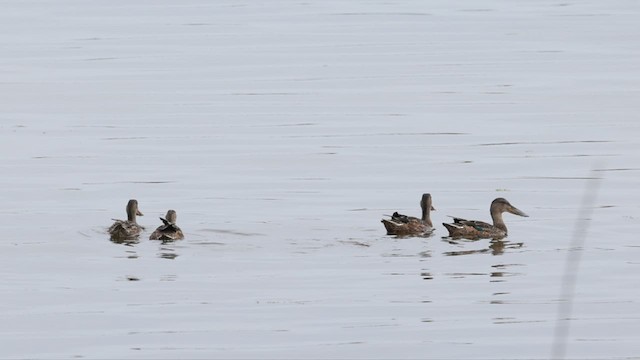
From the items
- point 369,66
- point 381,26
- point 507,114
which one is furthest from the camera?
point 381,26

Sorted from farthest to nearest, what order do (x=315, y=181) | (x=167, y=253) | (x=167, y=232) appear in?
1. (x=315, y=181)
2. (x=167, y=232)
3. (x=167, y=253)

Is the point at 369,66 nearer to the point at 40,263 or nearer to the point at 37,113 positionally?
the point at 37,113

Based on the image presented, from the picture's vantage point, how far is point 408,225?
1596cm

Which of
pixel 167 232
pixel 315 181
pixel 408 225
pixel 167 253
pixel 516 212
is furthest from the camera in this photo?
pixel 315 181

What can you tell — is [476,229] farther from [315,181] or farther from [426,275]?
[315,181]

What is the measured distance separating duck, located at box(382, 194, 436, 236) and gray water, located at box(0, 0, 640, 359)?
138 millimetres

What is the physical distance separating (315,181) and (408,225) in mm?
2971

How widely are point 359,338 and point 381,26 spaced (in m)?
23.2

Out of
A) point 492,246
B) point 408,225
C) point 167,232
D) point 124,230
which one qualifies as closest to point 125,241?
point 124,230

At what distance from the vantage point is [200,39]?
32188 millimetres

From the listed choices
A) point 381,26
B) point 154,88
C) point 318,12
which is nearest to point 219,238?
point 154,88

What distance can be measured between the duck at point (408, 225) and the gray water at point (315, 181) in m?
0.14

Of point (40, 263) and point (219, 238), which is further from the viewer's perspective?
point (219, 238)

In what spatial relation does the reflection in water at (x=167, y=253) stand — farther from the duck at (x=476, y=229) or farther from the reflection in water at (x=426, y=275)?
the duck at (x=476, y=229)
